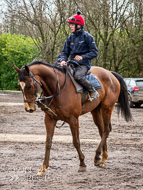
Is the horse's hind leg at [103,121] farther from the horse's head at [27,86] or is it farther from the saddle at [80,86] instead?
the horse's head at [27,86]

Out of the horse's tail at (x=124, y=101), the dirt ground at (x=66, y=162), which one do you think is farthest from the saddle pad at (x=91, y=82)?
the dirt ground at (x=66, y=162)

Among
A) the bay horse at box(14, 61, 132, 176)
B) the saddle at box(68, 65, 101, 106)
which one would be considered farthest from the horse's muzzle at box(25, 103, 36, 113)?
the saddle at box(68, 65, 101, 106)

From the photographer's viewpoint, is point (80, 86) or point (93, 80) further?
point (93, 80)

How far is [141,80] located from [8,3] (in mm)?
14992

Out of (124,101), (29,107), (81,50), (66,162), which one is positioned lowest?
(66,162)

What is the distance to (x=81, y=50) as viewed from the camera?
5.98 meters

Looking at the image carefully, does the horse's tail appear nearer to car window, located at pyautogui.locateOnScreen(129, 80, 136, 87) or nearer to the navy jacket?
the navy jacket

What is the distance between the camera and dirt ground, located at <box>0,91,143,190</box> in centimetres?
477

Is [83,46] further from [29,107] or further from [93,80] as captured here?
[29,107]

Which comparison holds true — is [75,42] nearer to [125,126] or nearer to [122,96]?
[122,96]

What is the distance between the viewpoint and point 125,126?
38.0 ft

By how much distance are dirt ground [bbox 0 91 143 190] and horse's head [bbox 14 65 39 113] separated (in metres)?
1.16

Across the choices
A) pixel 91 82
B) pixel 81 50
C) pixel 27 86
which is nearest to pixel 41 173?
pixel 27 86

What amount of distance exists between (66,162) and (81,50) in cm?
217
